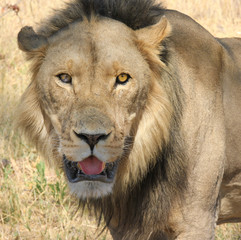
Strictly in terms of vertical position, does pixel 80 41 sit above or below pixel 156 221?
above

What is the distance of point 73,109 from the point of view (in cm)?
284

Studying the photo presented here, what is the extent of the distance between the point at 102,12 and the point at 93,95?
61 cm

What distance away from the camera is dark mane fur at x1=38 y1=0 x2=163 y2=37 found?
10.4ft

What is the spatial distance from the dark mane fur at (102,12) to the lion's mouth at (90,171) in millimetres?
779

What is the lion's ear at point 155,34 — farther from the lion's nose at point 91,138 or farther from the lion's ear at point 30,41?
the lion's nose at point 91,138

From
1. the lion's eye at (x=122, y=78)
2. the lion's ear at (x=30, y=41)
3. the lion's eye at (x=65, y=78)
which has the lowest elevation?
the lion's eye at (x=65, y=78)

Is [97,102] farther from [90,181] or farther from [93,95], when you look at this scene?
[90,181]

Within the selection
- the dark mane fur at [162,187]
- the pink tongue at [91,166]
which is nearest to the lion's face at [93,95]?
the pink tongue at [91,166]

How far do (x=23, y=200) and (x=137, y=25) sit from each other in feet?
8.32

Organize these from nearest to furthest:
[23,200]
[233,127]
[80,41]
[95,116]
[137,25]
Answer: [95,116]
[80,41]
[137,25]
[233,127]
[23,200]

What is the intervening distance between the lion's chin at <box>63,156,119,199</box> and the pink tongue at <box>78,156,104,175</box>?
0.09ft

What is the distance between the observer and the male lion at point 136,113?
288 centimetres

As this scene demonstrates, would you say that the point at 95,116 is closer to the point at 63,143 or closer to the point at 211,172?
the point at 63,143

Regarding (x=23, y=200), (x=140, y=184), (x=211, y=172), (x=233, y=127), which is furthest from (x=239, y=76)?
(x=23, y=200)
